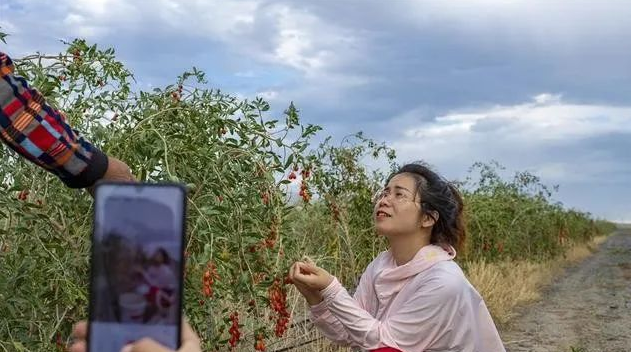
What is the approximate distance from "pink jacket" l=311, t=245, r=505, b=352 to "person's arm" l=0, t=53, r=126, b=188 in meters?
1.76

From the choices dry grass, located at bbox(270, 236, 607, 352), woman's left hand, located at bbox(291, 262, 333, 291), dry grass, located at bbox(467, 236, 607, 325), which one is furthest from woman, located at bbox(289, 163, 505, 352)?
dry grass, located at bbox(467, 236, 607, 325)

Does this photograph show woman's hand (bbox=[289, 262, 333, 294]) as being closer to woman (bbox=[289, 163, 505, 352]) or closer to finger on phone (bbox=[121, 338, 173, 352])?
woman (bbox=[289, 163, 505, 352])

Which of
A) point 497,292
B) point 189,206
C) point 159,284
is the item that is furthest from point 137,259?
point 497,292

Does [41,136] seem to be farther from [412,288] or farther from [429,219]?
[429,219]

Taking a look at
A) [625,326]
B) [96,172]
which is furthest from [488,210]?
[96,172]

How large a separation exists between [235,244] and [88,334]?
7.46 ft

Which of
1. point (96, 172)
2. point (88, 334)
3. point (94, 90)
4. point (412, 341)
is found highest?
point (94, 90)

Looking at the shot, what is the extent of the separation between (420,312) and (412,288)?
12cm

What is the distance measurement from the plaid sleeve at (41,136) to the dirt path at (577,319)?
711 centimetres

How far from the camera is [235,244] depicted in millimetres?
3072

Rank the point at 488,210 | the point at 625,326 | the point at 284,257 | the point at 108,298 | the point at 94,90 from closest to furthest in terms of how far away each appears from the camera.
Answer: the point at 108,298 < the point at 284,257 < the point at 94,90 < the point at 625,326 < the point at 488,210

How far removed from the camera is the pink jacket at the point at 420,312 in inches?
112

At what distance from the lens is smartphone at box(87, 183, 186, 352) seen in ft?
2.54

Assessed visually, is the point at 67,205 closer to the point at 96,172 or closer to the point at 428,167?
the point at 428,167
